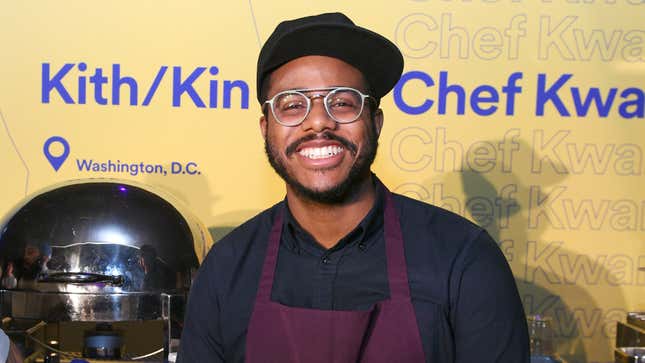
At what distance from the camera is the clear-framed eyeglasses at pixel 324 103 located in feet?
4.41

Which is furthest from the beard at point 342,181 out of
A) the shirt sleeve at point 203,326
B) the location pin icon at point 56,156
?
the location pin icon at point 56,156

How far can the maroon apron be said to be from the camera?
1303 mm

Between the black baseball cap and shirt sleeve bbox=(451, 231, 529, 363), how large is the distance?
372 millimetres

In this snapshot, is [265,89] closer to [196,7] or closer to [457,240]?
[457,240]

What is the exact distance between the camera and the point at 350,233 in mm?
1383

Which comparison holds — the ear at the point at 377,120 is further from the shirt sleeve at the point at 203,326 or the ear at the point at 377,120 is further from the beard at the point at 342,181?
the shirt sleeve at the point at 203,326

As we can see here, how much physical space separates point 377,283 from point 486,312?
0.20 m

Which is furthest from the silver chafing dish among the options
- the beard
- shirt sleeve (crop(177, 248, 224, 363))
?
the beard

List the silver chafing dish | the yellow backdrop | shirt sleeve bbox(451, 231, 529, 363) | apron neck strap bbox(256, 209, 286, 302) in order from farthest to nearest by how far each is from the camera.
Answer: the yellow backdrop
the silver chafing dish
apron neck strap bbox(256, 209, 286, 302)
shirt sleeve bbox(451, 231, 529, 363)

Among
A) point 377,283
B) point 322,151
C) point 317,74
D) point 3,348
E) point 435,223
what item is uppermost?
point 317,74

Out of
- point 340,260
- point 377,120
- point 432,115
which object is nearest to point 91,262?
point 340,260

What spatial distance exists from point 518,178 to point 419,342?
116 cm

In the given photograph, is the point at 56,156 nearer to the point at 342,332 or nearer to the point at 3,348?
the point at 3,348

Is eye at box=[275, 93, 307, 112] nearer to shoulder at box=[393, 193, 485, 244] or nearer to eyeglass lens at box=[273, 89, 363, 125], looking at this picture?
eyeglass lens at box=[273, 89, 363, 125]
